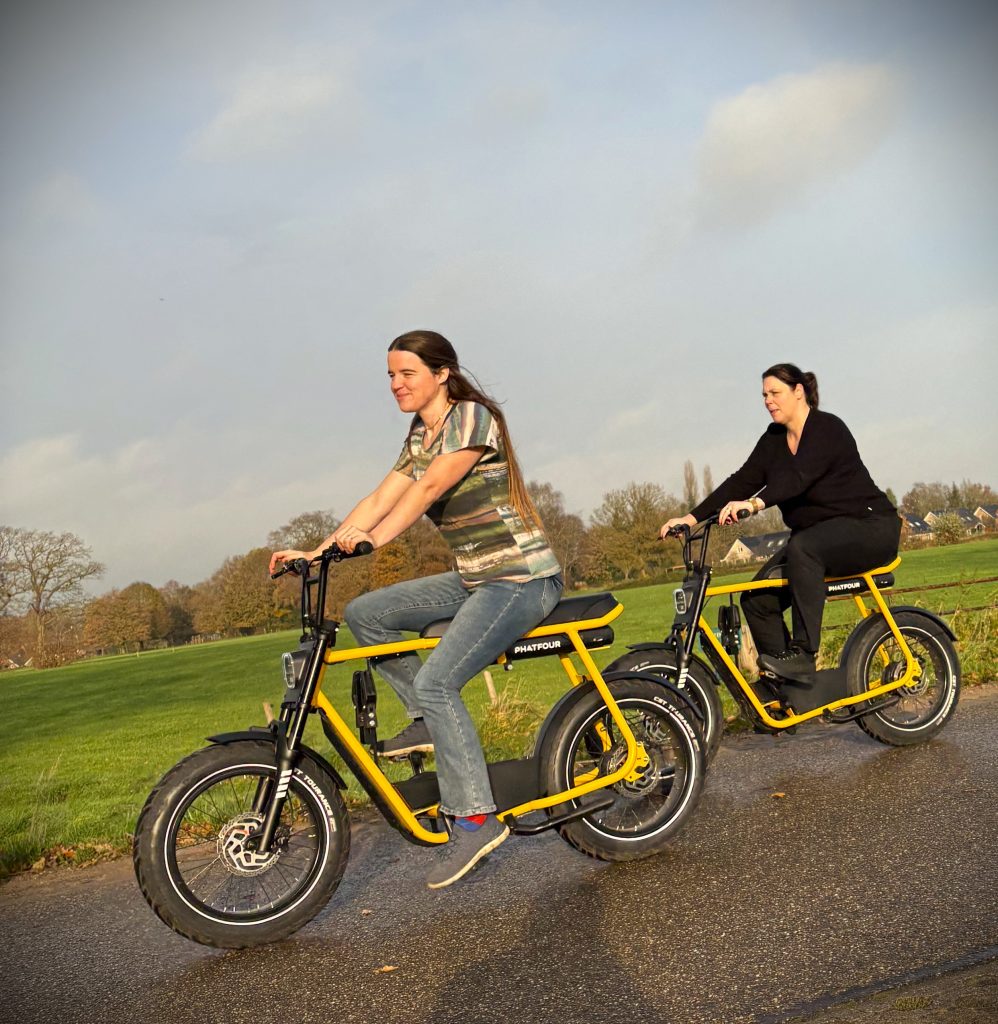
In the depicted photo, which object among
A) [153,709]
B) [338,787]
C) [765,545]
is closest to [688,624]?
[765,545]

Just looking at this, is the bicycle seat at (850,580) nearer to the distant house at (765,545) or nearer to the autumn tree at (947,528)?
the distant house at (765,545)

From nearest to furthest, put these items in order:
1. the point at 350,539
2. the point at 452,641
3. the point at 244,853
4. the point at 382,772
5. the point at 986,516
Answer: the point at 244,853 < the point at 350,539 < the point at 452,641 < the point at 382,772 < the point at 986,516

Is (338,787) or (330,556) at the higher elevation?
(330,556)

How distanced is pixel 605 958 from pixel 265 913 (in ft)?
4.42

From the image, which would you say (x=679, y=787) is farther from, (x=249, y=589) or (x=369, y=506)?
(x=249, y=589)

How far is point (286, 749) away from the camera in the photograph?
166 inches

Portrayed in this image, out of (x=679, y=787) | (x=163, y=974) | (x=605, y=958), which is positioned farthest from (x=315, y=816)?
(x=679, y=787)

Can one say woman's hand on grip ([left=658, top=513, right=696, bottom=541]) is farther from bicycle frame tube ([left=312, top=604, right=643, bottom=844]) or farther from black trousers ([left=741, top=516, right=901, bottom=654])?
bicycle frame tube ([left=312, top=604, right=643, bottom=844])

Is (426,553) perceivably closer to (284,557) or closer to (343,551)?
(284,557)

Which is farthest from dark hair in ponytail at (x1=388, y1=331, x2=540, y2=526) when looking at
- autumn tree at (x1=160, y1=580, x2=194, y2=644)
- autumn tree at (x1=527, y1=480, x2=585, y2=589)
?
autumn tree at (x1=160, y1=580, x2=194, y2=644)

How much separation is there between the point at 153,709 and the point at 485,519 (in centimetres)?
4043

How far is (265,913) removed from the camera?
4.19 metres

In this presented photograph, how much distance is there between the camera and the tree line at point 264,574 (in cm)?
4050

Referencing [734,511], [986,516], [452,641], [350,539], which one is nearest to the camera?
[350,539]
